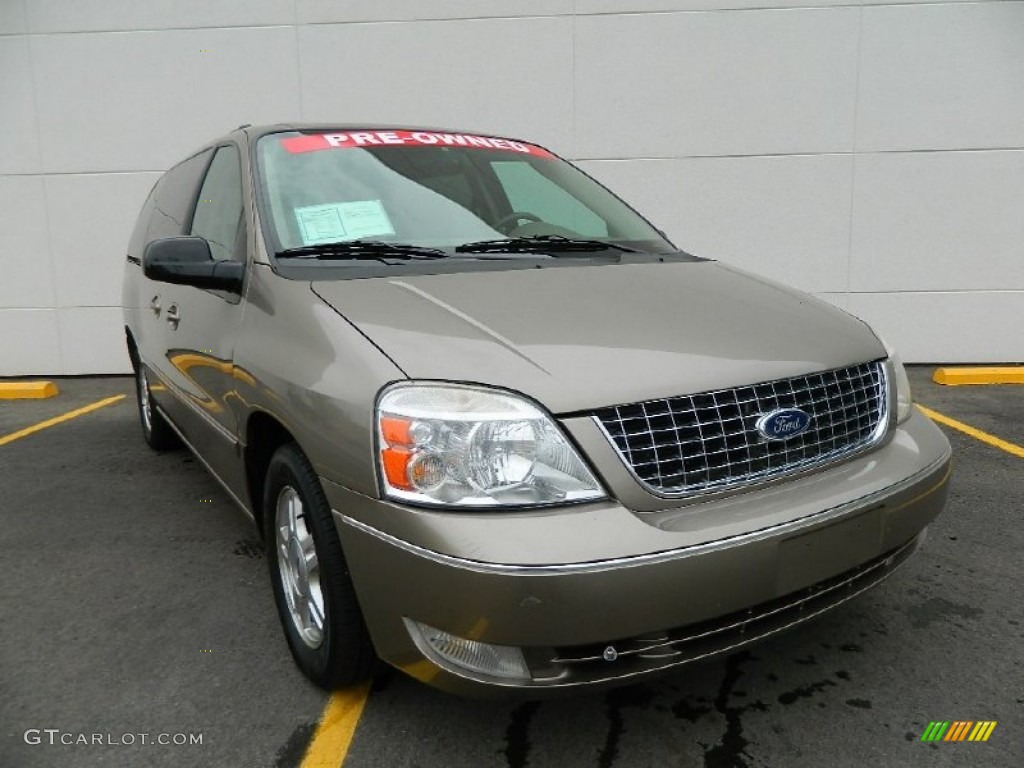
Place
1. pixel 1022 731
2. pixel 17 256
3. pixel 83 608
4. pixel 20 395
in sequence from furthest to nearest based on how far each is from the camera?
1. pixel 17 256
2. pixel 20 395
3. pixel 83 608
4. pixel 1022 731

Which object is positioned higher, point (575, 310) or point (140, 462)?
point (575, 310)

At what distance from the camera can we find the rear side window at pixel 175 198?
11.5 feet

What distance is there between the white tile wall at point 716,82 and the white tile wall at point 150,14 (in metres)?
2.65

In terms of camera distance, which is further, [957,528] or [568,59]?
[568,59]

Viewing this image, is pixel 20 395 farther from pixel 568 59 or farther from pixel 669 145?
pixel 669 145

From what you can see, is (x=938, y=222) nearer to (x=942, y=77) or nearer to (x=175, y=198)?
(x=942, y=77)

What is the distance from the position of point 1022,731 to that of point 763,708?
0.62 metres

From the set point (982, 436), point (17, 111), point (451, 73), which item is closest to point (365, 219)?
point (982, 436)

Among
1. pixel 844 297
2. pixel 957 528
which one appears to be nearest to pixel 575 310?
pixel 957 528

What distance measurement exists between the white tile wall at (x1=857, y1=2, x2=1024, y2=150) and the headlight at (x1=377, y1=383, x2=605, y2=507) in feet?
19.8

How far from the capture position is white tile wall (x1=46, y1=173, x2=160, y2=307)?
22.5 ft

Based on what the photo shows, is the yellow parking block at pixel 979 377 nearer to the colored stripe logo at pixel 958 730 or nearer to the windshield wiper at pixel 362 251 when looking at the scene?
the colored stripe logo at pixel 958 730

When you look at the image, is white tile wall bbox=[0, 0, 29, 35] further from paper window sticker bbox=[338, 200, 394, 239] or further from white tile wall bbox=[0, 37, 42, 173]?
paper window sticker bbox=[338, 200, 394, 239]

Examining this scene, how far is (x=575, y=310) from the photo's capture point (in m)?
2.06
